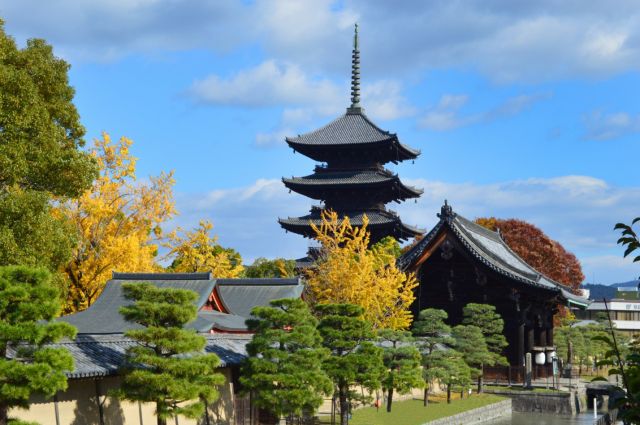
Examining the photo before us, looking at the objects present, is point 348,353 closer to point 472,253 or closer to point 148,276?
point 148,276

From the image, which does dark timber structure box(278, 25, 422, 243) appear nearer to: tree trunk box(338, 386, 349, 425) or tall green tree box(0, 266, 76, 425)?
tree trunk box(338, 386, 349, 425)

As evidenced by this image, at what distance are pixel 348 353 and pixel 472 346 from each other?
53.2 feet

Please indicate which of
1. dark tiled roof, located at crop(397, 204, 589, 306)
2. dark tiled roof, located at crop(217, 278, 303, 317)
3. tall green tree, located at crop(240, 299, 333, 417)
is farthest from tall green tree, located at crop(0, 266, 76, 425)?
dark tiled roof, located at crop(397, 204, 589, 306)

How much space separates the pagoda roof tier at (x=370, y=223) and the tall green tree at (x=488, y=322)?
16.6 meters

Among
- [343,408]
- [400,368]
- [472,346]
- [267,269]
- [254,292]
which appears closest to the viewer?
[343,408]

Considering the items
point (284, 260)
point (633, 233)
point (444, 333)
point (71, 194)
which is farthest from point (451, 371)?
point (633, 233)

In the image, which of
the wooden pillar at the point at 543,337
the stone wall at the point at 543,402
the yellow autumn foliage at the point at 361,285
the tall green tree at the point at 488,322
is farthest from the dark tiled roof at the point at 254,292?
the wooden pillar at the point at 543,337

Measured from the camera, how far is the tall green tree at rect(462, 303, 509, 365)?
4872cm

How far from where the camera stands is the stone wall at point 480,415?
121 ft

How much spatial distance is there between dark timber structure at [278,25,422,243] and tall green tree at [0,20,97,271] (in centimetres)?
3816

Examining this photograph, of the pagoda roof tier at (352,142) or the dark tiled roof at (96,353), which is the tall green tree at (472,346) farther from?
the pagoda roof tier at (352,142)

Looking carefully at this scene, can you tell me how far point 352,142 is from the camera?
67.4 metres

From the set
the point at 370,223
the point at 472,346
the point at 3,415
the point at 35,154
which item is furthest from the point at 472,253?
the point at 3,415

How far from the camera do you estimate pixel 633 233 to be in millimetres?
9094
